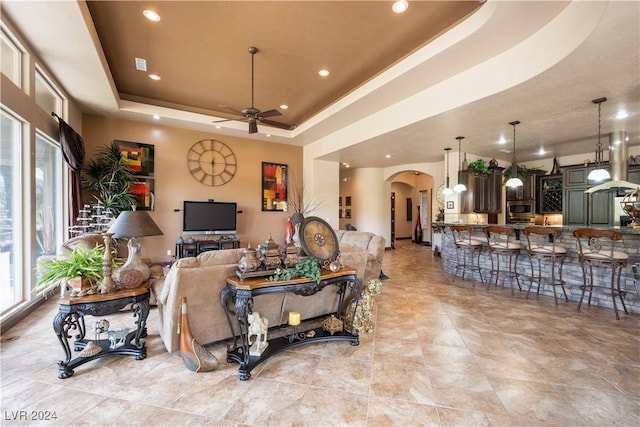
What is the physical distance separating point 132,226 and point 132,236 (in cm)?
10

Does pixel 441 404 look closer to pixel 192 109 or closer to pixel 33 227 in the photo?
pixel 33 227

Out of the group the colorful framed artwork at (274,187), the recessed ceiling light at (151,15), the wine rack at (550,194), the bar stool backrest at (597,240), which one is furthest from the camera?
the colorful framed artwork at (274,187)

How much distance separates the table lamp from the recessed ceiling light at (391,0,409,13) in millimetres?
3290

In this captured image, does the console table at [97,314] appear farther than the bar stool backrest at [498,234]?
No

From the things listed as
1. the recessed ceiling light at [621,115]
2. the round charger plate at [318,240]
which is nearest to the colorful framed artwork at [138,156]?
the round charger plate at [318,240]

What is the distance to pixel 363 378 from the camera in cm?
220

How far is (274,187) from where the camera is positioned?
7.58 m

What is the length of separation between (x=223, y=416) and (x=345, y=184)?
31.3ft

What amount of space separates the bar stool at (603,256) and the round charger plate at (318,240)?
11.0ft

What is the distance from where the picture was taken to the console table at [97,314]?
2197mm

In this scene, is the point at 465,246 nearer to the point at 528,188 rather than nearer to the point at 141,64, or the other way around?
the point at 528,188

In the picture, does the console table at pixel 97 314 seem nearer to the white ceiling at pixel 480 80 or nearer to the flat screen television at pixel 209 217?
the white ceiling at pixel 480 80

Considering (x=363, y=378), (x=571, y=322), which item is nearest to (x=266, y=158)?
(x=363, y=378)

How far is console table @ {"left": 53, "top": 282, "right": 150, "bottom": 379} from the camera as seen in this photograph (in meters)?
2.20
